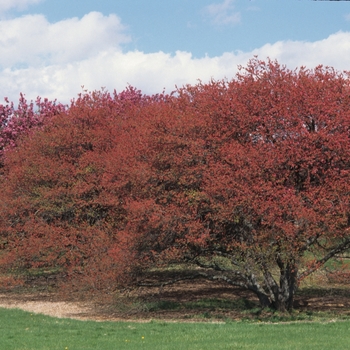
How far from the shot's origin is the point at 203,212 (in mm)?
19438

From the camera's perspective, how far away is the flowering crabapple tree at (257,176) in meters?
18.3

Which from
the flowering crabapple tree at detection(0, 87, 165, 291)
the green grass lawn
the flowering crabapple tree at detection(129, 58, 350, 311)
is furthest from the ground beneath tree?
the green grass lawn

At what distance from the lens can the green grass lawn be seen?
44.3 ft

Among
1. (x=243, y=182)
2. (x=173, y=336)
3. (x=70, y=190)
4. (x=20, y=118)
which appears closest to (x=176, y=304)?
(x=70, y=190)

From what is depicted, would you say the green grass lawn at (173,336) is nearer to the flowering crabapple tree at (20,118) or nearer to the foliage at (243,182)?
the foliage at (243,182)

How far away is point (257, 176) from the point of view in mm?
18766

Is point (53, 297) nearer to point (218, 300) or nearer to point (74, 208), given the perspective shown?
point (74, 208)

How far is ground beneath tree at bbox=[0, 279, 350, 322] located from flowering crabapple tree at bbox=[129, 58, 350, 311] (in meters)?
2.07

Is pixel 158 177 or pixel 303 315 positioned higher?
pixel 158 177

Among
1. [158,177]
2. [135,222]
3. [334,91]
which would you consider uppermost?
[334,91]

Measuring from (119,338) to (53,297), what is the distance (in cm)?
1328

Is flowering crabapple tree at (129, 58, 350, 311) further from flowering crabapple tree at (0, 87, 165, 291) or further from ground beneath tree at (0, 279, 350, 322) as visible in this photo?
flowering crabapple tree at (0, 87, 165, 291)

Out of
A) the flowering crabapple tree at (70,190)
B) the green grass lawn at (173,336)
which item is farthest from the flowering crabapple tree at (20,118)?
the green grass lawn at (173,336)

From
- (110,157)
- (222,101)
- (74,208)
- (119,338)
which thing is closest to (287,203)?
(222,101)
